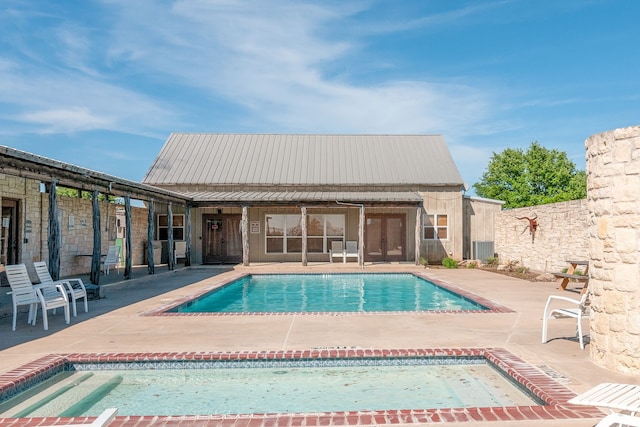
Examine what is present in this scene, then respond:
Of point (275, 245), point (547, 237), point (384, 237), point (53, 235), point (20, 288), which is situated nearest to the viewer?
point (20, 288)

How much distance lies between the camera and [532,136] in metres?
42.2

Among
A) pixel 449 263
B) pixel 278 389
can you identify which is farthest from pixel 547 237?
pixel 278 389

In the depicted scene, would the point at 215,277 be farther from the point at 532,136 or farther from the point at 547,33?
the point at 532,136

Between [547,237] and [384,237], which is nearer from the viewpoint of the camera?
[547,237]

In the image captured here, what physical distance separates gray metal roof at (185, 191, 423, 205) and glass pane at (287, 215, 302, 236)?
43.0 inches

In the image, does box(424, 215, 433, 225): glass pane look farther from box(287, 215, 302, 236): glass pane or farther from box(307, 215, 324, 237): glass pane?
box(287, 215, 302, 236): glass pane

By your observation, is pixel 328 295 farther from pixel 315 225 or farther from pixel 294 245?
pixel 315 225

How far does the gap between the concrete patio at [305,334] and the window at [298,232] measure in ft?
35.3

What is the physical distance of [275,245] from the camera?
19859mm

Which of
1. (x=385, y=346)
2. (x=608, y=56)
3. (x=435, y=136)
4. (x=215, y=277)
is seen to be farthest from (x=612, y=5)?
(x=385, y=346)

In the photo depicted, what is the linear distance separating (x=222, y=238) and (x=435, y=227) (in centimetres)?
918

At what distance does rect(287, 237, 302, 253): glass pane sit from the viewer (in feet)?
65.1

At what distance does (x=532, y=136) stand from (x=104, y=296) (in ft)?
135

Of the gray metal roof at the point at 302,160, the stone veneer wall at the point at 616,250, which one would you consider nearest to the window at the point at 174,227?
the gray metal roof at the point at 302,160
